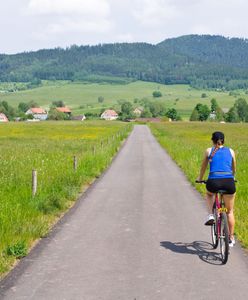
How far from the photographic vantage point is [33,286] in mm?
7047

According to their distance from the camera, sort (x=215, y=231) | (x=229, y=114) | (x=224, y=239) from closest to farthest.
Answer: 1. (x=224, y=239)
2. (x=215, y=231)
3. (x=229, y=114)

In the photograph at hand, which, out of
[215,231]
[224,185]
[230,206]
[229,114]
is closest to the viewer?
[224,185]

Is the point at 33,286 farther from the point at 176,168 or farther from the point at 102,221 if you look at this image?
the point at 176,168

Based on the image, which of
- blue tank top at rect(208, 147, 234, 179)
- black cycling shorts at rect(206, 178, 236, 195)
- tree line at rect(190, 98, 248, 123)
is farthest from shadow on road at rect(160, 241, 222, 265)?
tree line at rect(190, 98, 248, 123)

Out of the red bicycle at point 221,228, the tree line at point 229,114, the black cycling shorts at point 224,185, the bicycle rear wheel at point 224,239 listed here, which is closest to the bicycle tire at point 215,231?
the red bicycle at point 221,228

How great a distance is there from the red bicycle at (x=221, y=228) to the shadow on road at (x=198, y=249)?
0.16m

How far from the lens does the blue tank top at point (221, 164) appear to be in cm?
870

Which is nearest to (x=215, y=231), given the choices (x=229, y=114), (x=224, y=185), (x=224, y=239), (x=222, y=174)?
(x=224, y=239)

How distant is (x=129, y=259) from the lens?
27.8ft

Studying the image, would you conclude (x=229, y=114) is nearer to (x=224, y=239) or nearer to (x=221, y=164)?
(x=221, y=164)

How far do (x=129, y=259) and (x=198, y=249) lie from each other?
1.59 metres

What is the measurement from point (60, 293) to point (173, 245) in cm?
336

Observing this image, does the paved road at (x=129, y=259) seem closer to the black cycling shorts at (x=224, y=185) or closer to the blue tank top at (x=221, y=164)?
the black cycling shorts at (x=224, y=185)

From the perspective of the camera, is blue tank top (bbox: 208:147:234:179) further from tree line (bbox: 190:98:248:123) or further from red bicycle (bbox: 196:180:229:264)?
tree line (bbox: 190:98:248:123)
